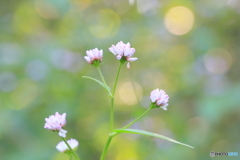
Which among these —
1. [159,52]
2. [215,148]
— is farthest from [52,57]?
[215,148]

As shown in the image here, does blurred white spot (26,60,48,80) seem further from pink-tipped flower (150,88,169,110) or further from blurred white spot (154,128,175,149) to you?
pink-tipped flower (150,88,169,110)

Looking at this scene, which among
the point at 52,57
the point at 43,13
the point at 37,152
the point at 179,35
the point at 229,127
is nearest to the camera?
the point at 37,152

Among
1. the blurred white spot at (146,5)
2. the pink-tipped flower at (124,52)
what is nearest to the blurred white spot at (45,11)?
the blurred white spot at (146,5)

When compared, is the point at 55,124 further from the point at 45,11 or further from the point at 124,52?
the point at 45,11

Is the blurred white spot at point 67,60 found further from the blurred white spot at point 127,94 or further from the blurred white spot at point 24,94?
the blurred white spot at point 127,94

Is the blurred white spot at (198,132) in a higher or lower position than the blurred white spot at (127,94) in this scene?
lower

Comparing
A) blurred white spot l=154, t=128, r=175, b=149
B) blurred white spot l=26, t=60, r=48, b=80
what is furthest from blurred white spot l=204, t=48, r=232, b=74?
blurred white spot l=26, t=60, r=48, b=80

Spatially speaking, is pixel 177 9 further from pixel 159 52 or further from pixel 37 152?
pixel 37 152

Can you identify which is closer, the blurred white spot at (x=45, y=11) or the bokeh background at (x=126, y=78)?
the bokeh background at (x=126, y=78)
